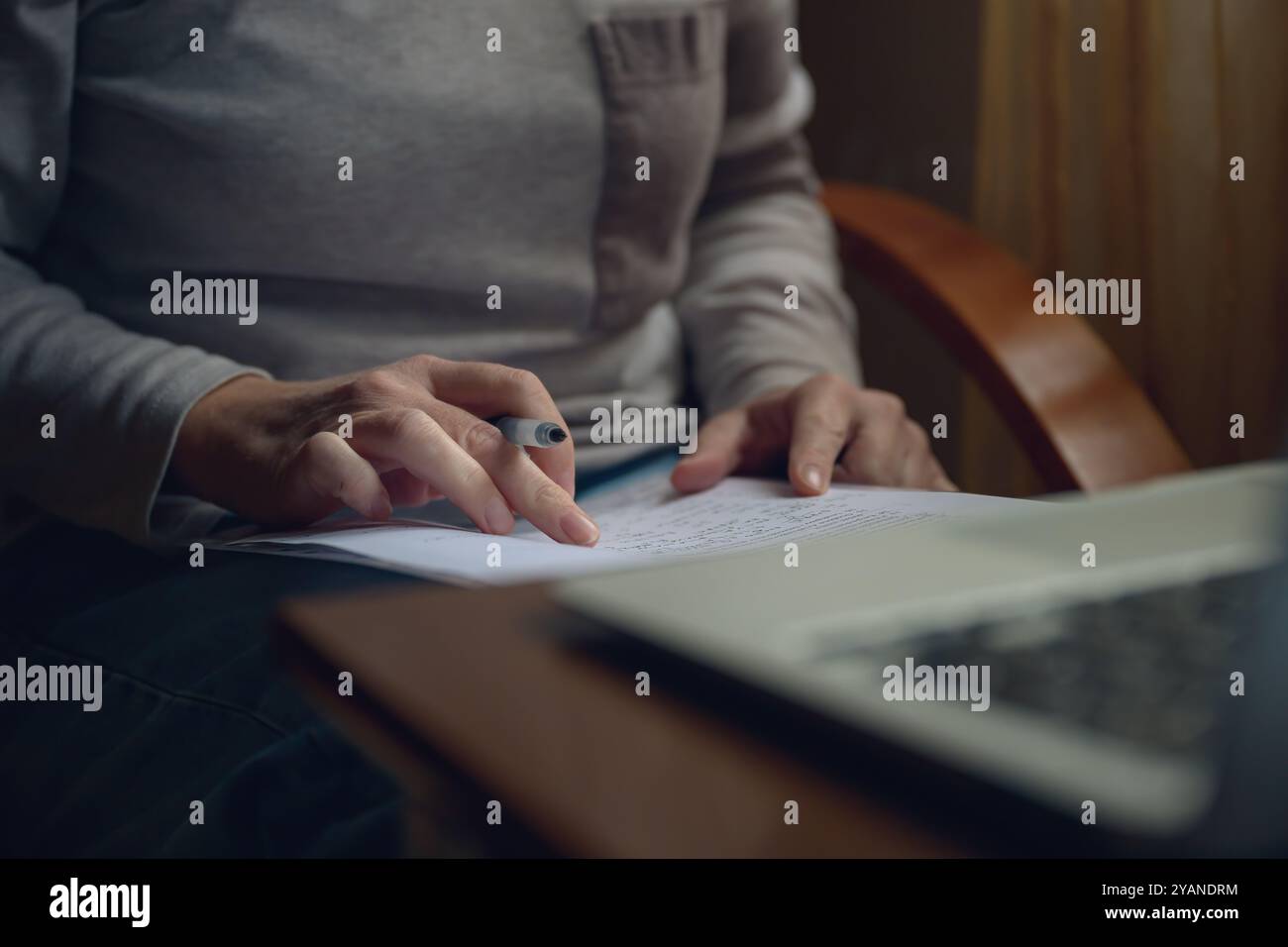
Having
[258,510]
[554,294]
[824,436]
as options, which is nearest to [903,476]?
[824,436]

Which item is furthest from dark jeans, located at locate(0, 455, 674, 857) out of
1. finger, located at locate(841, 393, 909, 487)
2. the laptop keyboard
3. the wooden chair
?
the wooden chair

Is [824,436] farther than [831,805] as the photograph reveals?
Yes

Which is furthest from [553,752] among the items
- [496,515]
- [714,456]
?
[714,456]

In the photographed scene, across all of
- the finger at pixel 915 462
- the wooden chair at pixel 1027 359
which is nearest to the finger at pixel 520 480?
the finger at pixel 915 462

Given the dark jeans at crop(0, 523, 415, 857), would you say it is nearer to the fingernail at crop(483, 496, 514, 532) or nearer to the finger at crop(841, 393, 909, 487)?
the fingernail at crop(483, 496, 514, 532)

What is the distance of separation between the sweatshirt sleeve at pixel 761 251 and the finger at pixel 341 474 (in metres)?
0.27

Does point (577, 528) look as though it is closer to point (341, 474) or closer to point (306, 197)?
point (341, 474)

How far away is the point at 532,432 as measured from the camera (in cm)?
35

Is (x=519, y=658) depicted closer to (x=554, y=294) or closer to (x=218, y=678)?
(x=218, y=678)

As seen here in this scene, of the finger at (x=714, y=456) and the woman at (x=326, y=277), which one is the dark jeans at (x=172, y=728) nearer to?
the woman at (x=326, y=277)

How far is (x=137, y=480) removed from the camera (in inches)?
15.1

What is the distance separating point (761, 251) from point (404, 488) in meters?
0.35

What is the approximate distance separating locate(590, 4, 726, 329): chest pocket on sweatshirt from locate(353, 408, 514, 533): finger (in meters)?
0.21
